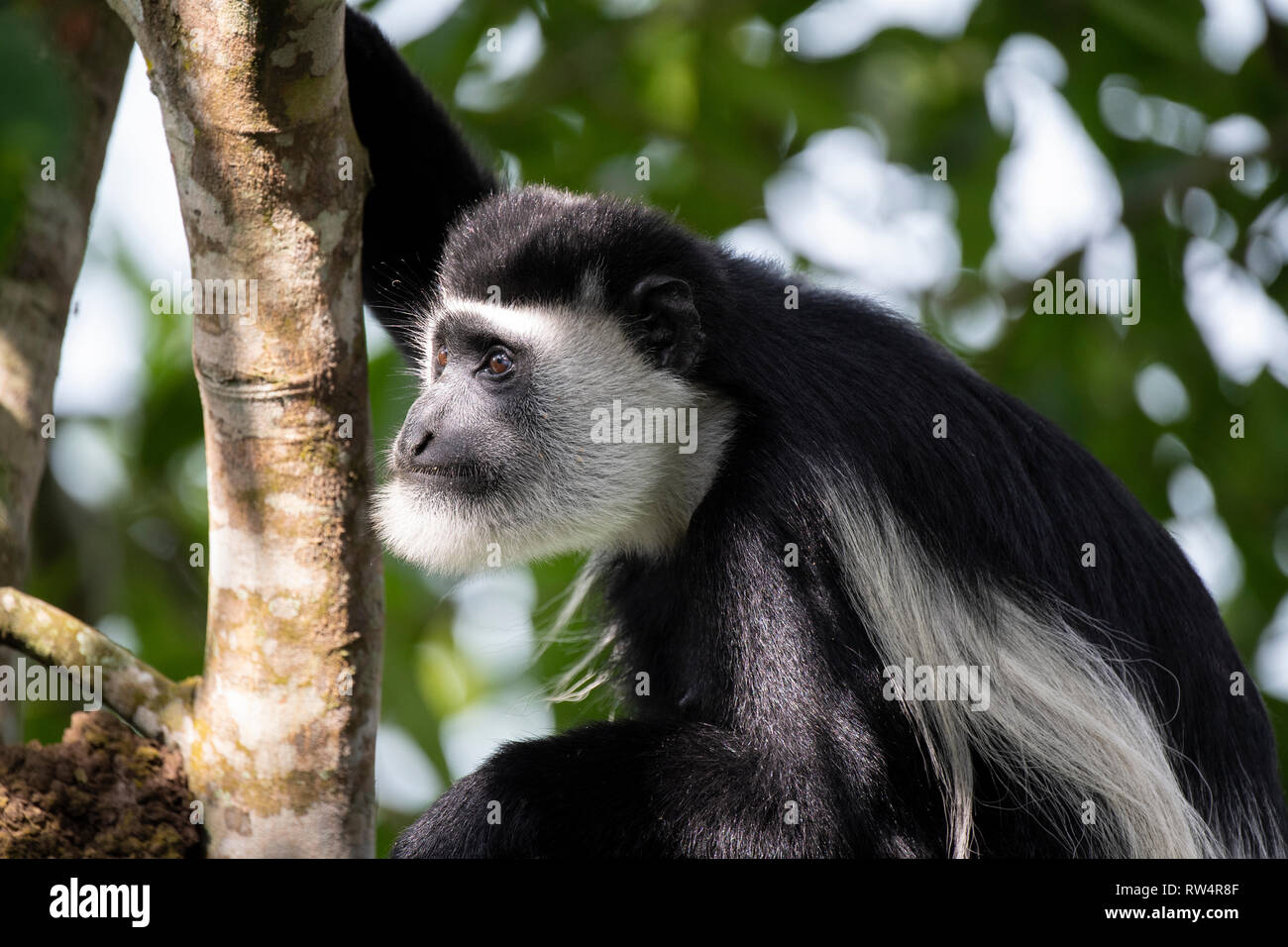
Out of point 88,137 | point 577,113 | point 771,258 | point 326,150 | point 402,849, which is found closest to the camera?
point 326,150

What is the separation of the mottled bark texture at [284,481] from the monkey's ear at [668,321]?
79 cm

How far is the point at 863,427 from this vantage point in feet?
9.27

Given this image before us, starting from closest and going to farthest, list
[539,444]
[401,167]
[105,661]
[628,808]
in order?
[105,661] → [628,808] → [539,444] → [401,167]

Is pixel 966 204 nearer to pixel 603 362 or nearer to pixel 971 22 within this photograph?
pixel 971 22

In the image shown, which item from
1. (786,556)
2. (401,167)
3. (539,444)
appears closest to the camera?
(786,556)

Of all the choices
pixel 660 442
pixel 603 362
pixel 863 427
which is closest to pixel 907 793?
pixel 863 427

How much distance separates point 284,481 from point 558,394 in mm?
932

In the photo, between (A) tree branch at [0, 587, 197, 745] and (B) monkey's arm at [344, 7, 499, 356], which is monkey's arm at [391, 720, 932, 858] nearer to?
(A) tree branch at [0, 587, 197, 745]

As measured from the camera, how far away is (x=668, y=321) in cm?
303

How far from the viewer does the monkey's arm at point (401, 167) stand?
334 cm

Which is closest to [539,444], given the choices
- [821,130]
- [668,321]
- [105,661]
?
[668,321]

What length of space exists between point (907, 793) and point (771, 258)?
1374 mm

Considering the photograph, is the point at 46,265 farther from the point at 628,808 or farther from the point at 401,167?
the point at 628,808

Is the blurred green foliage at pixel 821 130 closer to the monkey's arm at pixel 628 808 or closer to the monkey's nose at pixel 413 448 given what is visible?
the monkey's nose at pixel 413 448
